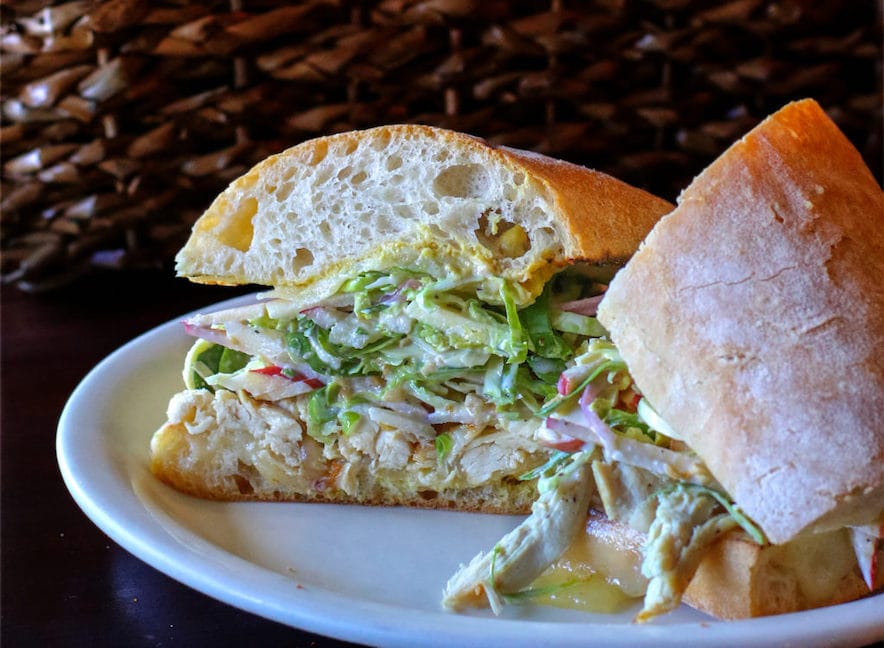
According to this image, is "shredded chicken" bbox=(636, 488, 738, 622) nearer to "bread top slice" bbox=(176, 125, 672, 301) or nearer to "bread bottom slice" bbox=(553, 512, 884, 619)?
"bread bottom slice" bbox=(553, 512, 884, 619)

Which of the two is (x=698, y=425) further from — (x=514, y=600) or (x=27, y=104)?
(x=27, y=104)

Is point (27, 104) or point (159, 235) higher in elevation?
point (27, 104)

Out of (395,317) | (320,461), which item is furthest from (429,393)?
(320,461)

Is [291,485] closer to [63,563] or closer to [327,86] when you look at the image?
[63,563]

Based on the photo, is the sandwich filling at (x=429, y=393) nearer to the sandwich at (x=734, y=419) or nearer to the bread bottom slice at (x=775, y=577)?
the sandwich at (x=734, y=419)

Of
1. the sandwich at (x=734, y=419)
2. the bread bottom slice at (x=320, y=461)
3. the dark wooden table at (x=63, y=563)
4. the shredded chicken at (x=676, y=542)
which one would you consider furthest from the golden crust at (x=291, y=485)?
the shredded chicken at (x=676, y=542)

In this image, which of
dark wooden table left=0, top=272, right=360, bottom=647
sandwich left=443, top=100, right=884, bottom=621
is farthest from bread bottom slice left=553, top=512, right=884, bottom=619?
dark wooden table left=0, top=272, right=360, bottom=647

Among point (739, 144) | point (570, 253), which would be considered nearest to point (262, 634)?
point (570, 253)
